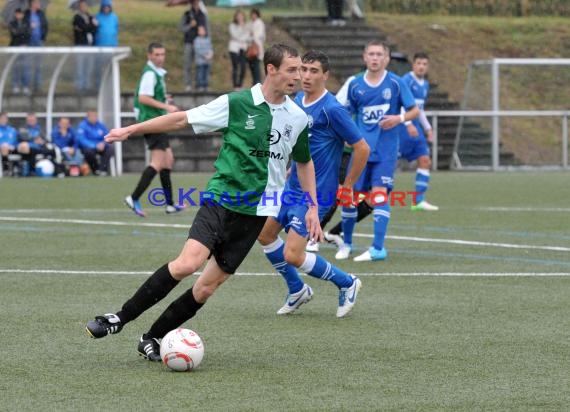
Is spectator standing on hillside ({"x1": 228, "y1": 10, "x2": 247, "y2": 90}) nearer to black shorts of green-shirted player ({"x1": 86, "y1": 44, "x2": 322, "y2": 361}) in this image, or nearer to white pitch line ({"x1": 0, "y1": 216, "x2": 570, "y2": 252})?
white pitch line ({"x1": 0, "y1": 216, "x2": 570, "y2": 252})

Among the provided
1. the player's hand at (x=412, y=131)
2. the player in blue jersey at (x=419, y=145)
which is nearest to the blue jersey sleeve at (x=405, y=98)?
the player's hand at (x=412, y=131)

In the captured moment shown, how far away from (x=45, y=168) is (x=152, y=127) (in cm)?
1800

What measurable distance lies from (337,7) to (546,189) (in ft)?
42.2

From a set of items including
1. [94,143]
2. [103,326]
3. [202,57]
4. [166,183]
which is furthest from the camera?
[202,57]

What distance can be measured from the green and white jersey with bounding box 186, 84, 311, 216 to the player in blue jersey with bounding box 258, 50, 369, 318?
4.98 feet

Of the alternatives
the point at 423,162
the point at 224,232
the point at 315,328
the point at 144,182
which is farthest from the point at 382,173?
the point at 423,162

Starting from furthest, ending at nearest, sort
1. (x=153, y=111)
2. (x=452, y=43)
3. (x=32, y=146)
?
1. (x=452, y=43)
2. (x=32, y=146)
3. (x=153, y=111)

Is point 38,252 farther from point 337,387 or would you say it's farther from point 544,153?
point 544,153

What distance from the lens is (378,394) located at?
621cm

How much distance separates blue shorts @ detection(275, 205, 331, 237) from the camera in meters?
8.78

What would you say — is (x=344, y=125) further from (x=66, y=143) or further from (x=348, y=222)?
(x=66, y=143)

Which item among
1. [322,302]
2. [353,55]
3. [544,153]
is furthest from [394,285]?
[353,55]

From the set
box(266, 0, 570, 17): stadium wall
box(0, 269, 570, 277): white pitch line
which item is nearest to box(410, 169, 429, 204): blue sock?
box(0, 269, 570, 277): white pitch line

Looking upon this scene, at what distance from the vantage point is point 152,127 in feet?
22.5
